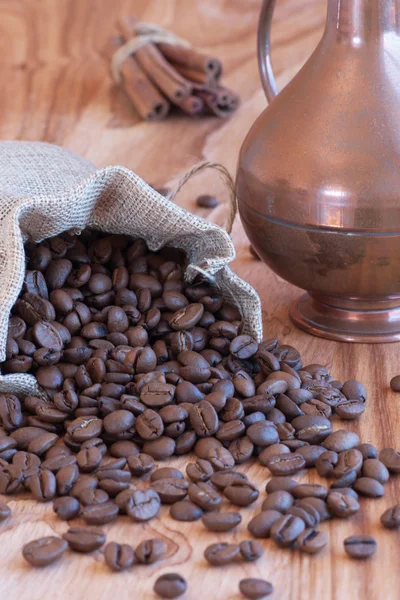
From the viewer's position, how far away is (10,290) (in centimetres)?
125

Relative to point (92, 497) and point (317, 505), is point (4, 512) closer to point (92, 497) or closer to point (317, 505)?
point (92, 497)

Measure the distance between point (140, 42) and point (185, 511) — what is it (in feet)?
6.76

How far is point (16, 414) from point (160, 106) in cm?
160

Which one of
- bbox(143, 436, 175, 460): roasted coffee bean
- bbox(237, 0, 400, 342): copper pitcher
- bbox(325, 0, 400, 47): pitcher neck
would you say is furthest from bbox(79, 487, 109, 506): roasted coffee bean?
bbox(325, 0, 400, 47): pitcher neck

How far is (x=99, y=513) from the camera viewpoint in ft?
3.49

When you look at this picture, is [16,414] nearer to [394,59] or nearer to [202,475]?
[202,475]

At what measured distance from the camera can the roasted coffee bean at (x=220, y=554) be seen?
99 cm

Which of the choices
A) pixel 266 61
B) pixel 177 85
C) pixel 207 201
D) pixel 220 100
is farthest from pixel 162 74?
pixel 266 61

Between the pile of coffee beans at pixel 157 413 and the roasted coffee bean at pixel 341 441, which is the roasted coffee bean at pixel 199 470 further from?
the roasted coffee bean at pixel 341 441

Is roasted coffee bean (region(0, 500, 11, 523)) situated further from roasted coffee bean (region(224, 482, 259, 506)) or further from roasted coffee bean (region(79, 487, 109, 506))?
roasted coffee bean (region(224, 482, 259, 506))

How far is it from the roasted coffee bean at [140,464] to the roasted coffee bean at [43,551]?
0.50 feet

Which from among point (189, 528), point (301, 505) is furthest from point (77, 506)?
point (301, 505)

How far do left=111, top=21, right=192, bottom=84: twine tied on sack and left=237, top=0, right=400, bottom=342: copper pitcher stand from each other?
150cm

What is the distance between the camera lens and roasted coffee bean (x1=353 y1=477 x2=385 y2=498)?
3.64 ft
